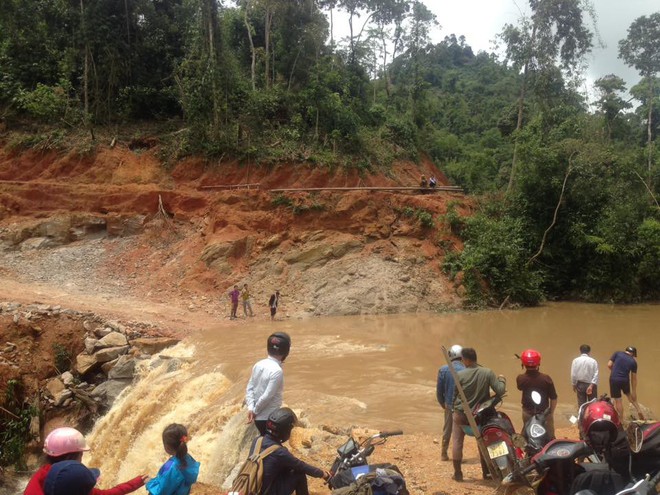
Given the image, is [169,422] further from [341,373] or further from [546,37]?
[546,37]

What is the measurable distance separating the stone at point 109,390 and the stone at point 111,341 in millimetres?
1288

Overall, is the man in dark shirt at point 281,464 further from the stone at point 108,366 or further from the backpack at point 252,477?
the stone at point 108,366

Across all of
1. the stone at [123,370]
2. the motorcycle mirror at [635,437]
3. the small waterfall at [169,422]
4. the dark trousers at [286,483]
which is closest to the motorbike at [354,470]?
the dark trousers at [286,483]

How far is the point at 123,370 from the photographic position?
1301 centimetres

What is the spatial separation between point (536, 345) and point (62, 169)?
66.2ft

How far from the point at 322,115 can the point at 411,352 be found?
1617cm

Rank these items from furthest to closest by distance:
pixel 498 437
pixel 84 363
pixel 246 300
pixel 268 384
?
pixel 246 300, pixel 84 363, pixel 498 437, pixel 268 384

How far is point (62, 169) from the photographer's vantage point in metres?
23.7

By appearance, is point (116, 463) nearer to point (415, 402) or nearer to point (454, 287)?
point (415, 402)

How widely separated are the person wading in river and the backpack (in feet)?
7.52

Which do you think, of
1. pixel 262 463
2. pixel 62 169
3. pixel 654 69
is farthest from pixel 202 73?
pixel 654 69

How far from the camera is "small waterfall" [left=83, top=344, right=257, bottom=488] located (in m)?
7.89

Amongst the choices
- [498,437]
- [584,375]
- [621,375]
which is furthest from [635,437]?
[621,375]

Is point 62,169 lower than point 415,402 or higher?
higher
